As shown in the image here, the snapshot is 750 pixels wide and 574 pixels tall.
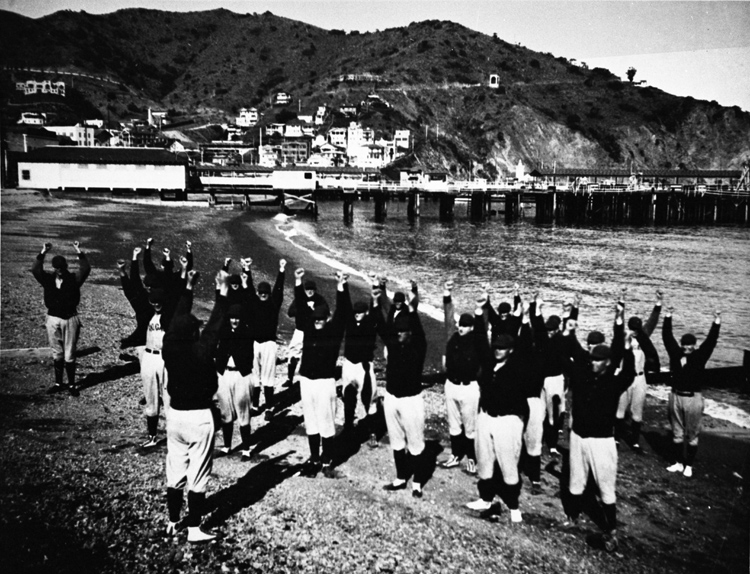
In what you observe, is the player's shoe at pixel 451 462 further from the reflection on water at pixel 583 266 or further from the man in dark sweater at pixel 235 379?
the reflection on water at pixel 583 266

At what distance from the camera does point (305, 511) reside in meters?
5.58

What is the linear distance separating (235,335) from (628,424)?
583cm

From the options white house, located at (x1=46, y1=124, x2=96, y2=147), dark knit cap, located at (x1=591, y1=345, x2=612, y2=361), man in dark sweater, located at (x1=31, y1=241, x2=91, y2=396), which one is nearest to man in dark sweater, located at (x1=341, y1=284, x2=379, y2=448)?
dark knit cap, located at (x1=591, y1=345, x2=612, y2=361)

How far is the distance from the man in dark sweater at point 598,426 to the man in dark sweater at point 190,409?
3416 millimetres

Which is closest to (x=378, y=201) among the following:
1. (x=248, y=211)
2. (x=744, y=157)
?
(x=248, y=211)

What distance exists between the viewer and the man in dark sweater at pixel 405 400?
233 inches

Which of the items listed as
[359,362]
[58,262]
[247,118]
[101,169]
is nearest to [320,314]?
[359,362]

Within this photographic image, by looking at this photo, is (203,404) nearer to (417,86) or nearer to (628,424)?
(628,424)

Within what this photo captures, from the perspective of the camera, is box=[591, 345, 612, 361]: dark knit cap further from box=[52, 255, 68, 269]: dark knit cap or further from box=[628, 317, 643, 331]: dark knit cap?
box=[52, 255, 68, 269]: dark knit cap

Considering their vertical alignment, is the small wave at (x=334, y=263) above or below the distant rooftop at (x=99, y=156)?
below

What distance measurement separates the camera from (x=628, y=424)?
8062mm

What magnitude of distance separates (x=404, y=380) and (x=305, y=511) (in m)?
1.68

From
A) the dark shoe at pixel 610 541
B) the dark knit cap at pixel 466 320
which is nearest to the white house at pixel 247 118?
the dark knit cap at pixel 466 320

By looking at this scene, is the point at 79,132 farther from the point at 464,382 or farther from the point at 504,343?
the point at 504,343
